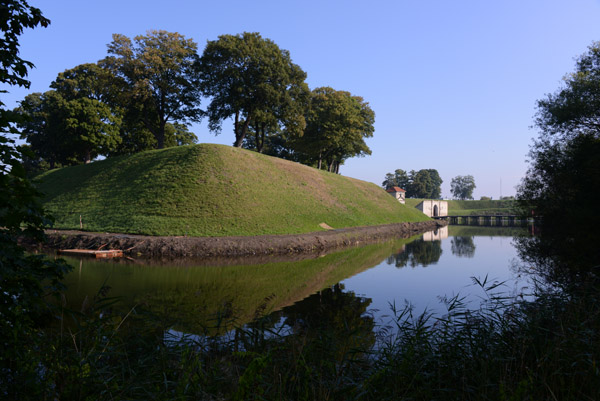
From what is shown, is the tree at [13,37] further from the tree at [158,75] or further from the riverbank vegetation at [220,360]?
the tree at [158,75]

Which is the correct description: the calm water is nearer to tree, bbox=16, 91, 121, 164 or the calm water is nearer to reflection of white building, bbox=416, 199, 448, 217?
tree, bbox=16, 91, 121, 164

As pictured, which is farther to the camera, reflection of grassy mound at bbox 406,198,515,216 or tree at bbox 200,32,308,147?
reflection of grassy mound at bbox 406,198,515,216

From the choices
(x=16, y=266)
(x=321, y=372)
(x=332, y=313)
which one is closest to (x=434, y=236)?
(x=332, y=313)

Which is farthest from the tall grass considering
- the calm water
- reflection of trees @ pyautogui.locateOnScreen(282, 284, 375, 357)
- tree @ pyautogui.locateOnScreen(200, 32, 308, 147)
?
tree @ pyautogui.locateOnScreen(200, 32, 308, 147)

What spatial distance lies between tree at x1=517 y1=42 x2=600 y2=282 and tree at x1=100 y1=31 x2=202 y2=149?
1752 inches

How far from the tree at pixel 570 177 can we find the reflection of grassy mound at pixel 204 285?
1089 cm

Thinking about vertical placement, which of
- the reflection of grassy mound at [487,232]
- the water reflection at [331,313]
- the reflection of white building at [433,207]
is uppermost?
the reflection of white building at [433,207]

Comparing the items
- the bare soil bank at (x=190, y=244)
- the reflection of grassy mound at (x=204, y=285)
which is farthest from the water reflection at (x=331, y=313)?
the bare soil bank at (x=190, y=244)

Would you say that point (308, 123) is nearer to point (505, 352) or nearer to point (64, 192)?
point (64, 192)

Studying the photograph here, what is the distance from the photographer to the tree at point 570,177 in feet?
60.0

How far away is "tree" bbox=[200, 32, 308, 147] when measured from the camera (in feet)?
157

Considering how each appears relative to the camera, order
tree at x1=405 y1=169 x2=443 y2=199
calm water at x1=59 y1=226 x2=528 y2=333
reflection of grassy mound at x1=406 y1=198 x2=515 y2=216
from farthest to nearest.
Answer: tree at x1=405 y1=169 x2=443 y2=199 → reflection of grassy mound at x1=406 y1=198 x2=515 y2=216 → calm water at x1=59 y1=226 x2=528 y2=333

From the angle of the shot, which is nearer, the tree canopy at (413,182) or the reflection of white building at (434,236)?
the reflection of white building at (434,236)

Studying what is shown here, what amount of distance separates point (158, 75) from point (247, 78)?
1237cm
